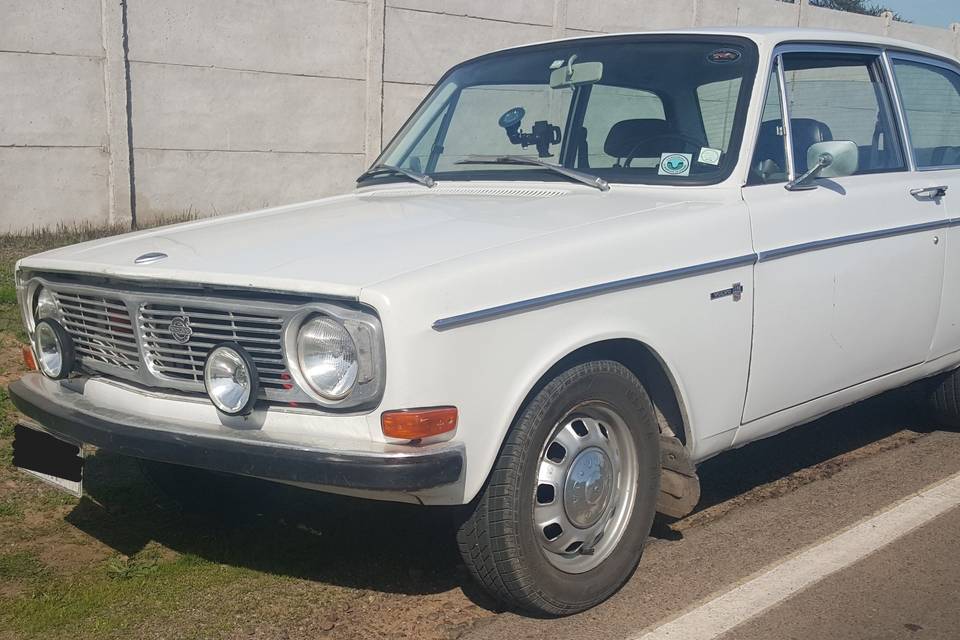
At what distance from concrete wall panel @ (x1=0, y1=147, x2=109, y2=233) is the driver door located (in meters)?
6.56

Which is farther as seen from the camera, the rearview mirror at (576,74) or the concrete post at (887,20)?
the concrete post at (887,20)

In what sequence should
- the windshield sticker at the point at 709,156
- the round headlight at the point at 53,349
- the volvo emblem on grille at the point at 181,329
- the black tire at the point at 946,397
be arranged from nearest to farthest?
the volvo emblem on grille at the point at 181,329, the round headlight at the point at 53,349, the windshield sticker at the point at 709,156, the black tire at the point at 946,397

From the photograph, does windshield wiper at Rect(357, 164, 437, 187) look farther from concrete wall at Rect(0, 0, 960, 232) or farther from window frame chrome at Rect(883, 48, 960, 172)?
concrete wall at Rect(0, 0, 960, 232)

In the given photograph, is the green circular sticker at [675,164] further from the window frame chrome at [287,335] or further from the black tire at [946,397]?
the black tire at [946,397]

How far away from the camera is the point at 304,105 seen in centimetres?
1048

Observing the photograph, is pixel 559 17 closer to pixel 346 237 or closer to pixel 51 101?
pixel 51 101

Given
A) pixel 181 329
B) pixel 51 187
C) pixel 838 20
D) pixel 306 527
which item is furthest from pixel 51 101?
pixel 838 20

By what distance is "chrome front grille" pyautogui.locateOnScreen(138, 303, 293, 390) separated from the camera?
298 cm

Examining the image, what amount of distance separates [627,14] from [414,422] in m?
11.1

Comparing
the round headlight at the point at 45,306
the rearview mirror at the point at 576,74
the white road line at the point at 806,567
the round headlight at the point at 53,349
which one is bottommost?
the white road line at the point at 806,567

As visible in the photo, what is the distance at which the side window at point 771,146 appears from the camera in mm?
3965

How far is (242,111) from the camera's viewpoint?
1002 centimetres

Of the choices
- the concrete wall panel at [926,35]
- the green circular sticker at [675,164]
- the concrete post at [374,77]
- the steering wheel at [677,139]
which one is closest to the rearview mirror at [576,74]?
the steering wheel at [677,139]

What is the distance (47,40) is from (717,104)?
6.54 meters
